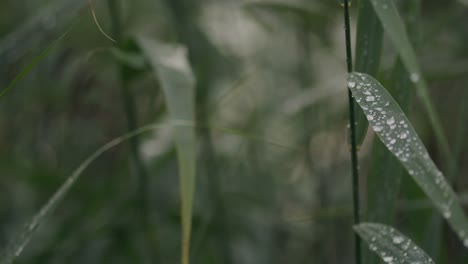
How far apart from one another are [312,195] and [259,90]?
0.24m

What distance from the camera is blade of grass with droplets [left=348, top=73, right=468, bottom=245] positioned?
371 millimetres

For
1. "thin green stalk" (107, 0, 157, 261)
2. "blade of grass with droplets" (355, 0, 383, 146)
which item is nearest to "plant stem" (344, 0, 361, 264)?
"blade of grass with droplets" (355, 0, 383, 146)

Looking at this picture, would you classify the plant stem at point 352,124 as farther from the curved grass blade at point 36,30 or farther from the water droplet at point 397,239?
the curved grass blade at point 36,30

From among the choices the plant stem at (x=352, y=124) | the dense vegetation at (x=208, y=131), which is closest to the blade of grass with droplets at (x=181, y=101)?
the dense vegetation at (x=208, y=131)

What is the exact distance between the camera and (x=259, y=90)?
4.62 feet

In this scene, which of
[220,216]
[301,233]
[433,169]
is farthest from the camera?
[301,233]

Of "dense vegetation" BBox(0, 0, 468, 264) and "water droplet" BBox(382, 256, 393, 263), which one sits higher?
"water droplet" BBox(382, 256, 393, 263)

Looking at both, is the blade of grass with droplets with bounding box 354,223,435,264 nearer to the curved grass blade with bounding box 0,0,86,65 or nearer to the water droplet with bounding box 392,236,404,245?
the water droplet with bounding box 392,236,404,245

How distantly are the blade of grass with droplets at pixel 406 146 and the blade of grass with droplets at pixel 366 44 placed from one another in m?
0.06

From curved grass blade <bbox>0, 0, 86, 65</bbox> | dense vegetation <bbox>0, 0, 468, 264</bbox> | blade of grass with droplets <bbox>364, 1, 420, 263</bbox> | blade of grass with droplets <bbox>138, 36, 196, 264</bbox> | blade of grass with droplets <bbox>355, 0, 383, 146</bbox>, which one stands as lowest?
dense vegetation <bbox>0, 0, 468, 264</bbox>

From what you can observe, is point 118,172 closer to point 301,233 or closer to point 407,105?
point 301,233

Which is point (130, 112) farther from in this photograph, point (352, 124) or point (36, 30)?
point (352, 124)

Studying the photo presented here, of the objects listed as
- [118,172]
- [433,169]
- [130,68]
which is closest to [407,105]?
[433,169]

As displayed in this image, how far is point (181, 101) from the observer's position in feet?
1.91
